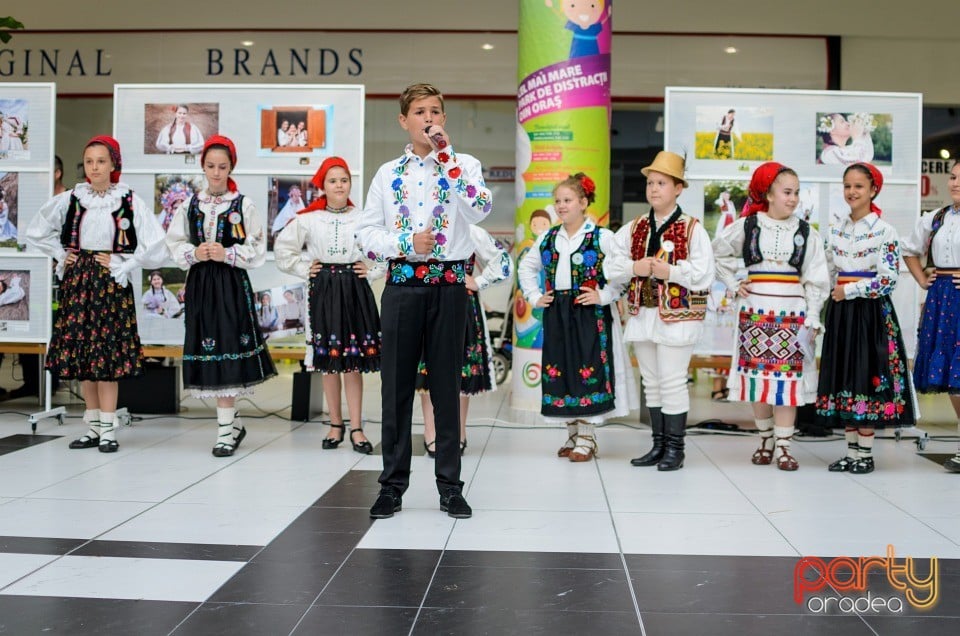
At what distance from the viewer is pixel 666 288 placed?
15.8 feet

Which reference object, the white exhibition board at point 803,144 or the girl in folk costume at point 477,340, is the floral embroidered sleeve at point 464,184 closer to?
the girl in folk costume at point 477,340

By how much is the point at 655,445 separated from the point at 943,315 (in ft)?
5.14

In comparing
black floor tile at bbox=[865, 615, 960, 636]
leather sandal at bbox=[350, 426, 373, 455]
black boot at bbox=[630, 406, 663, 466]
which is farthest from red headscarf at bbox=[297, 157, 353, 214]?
black floor tile at bbox=[865, 615, 960, 636]

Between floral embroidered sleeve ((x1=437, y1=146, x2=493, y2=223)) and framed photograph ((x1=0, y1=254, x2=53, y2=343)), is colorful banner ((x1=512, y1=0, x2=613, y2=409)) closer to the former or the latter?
floral embroidered sleeve ((x1=437, y1=146, x2=493, y2=223))

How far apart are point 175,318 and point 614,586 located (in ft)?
14.2

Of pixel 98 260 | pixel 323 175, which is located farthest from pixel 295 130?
pixel 98 260

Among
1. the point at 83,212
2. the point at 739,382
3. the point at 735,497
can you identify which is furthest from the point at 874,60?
the point at 83,212

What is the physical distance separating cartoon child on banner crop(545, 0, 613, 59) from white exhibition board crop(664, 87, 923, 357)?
67cm

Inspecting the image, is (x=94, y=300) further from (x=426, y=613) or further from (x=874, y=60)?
(x=874, y=60)

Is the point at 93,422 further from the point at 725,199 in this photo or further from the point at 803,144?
the point at 803,144

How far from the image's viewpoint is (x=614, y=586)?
9.36ft

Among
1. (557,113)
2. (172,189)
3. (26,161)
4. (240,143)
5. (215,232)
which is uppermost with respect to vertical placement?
(557,113)

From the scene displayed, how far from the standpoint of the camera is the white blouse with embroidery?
5.08m

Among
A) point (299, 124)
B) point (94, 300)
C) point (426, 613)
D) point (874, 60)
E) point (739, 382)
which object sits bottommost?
point (426, 613)
